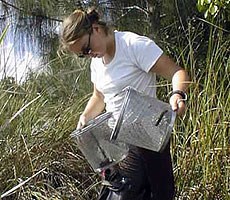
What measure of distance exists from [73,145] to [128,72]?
1.56m

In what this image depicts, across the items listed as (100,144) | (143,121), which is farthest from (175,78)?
(100,144)

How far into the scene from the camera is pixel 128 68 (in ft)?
10.0

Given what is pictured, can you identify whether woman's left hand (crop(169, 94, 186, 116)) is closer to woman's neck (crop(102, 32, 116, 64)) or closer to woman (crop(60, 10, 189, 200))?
woman (crop(60, 10, 189, 200))

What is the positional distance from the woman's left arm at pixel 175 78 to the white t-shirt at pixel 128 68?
0.12ft

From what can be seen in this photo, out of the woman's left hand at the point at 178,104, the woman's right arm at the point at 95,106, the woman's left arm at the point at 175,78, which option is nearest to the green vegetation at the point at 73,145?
the woman's right arm at the point at 95,106

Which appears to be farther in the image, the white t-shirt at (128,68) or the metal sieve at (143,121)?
the white t-shirt at (128,68)

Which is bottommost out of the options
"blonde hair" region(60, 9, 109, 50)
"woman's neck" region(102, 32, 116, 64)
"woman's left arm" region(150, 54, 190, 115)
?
"woman's left arm" region(150, 54, 190, 115)

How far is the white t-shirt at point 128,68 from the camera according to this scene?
303 cm

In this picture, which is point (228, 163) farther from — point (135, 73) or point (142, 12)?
point (142, 12)

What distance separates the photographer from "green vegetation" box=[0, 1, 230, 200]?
389 centimetres

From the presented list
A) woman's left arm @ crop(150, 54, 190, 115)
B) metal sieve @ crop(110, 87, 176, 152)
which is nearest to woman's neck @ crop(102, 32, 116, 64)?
woman's left arm @ crop(150, 54, 190, 115)

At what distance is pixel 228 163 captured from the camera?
3.85 m

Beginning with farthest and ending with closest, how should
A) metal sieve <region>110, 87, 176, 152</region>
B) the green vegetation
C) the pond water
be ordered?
the pond water
the green vegetation
metal sieve <region>110, 87, 176, 152</region>

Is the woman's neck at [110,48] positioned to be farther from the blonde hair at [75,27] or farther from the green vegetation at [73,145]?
the green vegetation at [73,145]
